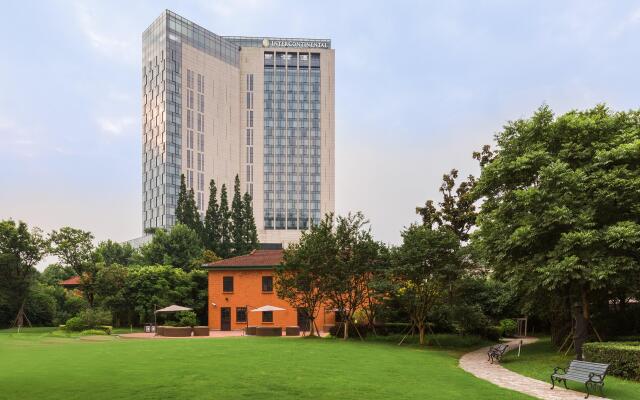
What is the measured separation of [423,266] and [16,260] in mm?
36002

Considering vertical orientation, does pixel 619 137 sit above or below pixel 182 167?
below

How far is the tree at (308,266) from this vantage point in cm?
3244

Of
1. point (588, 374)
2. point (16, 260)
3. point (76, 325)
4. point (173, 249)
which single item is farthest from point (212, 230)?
point (588, 374)

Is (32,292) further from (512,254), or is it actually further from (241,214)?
(512,254)

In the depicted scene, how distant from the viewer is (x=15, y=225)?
46.9m

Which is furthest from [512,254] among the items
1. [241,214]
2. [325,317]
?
[241,214]

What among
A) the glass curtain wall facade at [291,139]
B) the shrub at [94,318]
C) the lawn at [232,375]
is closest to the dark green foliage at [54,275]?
the shrub at [94,318]

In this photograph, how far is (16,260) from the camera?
4612cm

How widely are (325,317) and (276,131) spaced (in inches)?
4163

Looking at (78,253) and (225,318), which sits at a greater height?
(78,253)

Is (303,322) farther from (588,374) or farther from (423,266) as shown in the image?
(588,374)

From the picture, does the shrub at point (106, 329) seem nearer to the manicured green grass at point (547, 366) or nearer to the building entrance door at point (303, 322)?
the building entrance door at point (303, 322)

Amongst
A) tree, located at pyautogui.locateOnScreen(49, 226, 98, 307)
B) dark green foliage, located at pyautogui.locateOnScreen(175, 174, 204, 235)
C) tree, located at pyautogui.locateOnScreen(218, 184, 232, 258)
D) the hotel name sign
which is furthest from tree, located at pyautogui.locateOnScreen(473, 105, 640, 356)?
the hotel name sign

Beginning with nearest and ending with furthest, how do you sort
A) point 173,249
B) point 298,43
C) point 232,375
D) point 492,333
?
1. point 232,375
2. point 492,333
3. point 173,249
4. point 298,43
